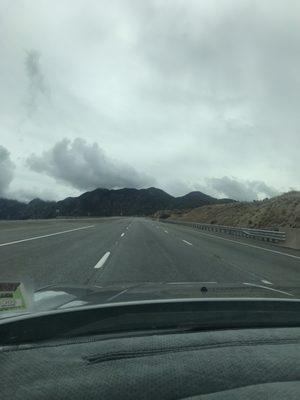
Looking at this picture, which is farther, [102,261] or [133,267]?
[102,261]

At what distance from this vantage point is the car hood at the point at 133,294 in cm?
421

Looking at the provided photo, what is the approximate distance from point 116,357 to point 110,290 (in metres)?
2.05

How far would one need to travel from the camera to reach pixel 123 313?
3.87m

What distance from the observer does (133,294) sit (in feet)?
15.3

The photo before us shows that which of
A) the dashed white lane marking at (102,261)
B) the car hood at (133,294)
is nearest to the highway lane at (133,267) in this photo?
the dashed white lane marking at (102,261)

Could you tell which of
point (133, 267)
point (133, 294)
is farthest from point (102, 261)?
point (133, 294)

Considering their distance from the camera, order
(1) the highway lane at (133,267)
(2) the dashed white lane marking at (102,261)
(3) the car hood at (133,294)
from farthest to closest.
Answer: (2) the dashed white lane marking at (102,261) → (1) the highway lane at (133,267) → (3) the car hood at (133,294)

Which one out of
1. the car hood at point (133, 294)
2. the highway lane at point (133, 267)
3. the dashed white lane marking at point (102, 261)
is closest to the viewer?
the car hood at point (133, 294)

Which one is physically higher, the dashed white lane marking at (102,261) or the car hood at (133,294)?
the car hood at (133,294)

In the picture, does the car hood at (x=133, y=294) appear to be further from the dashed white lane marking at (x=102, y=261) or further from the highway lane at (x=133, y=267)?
the dashed white lane marking at (x=102, y=261)

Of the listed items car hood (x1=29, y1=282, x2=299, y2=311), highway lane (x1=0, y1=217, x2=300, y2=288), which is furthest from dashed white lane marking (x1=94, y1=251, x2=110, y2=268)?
car hood (x1=29, y1=282, x2=299, y2=311)

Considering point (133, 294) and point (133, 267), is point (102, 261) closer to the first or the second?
point (133, 267)

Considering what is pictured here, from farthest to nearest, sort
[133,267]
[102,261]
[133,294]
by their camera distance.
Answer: [102,261] → [133,267] → [133,294]

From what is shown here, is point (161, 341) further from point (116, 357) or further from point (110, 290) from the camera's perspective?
point (110, 290)
